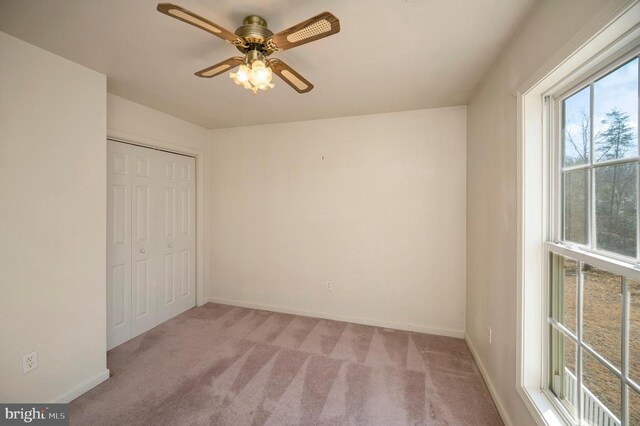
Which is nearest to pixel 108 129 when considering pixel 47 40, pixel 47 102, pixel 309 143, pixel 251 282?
pixel 47 102

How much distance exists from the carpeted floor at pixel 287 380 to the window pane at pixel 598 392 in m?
0.75

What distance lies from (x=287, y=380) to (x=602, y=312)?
1.97 metres

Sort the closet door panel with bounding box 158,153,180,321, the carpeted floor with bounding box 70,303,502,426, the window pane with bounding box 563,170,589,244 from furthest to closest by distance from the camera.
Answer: the closet door panel with bounding box 158,153,180,321
the carpeted floor with bounding box 70,303,502,426
the window pane with bounding box 563,170,589,244

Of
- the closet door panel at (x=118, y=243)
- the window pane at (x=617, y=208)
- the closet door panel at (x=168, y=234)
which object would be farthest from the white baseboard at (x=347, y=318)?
the window pane at (x=617, y=208)

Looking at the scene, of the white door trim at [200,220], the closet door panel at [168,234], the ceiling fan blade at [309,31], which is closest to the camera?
the ceiling fan blade at [309,31]

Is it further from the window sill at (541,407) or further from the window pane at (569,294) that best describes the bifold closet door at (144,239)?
the window pane at (569,294)

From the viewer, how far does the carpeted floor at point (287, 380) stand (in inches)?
66.2

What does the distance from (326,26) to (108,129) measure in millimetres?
2395

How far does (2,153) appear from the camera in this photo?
153cm

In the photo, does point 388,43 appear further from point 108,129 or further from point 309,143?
point 108,129

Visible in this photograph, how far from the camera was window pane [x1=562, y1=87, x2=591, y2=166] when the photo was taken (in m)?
1.12

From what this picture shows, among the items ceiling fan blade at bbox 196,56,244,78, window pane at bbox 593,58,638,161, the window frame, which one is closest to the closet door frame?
ceiling fan blade at bbox 196,56,244,78

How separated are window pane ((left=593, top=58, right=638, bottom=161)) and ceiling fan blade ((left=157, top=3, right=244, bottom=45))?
63.9 inches

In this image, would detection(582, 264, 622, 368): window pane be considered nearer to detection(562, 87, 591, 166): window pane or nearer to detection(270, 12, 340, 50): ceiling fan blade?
detection(562, 87, 591, 166): window pane
